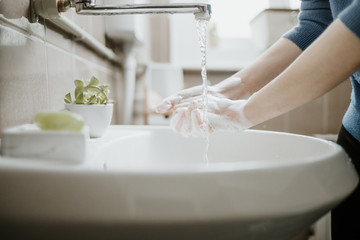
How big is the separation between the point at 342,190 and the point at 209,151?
13.4 inches

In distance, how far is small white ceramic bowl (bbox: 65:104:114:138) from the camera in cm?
54

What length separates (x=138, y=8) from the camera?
1.71ft

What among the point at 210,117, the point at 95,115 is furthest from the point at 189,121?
the point at 95,115

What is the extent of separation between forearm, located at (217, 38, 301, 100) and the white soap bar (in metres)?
0.45

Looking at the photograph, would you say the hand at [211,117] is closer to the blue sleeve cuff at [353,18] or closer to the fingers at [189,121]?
the fingers at [189,121]

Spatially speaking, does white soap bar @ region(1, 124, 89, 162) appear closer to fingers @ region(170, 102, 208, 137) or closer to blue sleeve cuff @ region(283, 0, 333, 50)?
fingers @ region(170, 102, 208, 137)

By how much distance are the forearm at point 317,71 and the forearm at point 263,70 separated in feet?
0.81

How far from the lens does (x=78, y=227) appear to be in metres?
0.25

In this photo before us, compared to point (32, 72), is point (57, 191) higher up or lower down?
lower down

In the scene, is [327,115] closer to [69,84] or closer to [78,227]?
[69,84]

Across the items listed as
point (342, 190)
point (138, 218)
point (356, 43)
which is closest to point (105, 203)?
point (138, 218)

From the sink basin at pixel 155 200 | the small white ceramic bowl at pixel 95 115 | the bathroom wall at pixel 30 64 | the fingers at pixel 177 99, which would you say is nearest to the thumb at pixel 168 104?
the fingers at pixel 177 99

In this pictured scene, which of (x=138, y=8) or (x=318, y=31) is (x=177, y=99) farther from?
(x=318, y=31)

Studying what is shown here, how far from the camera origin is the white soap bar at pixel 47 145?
0.98 ft
